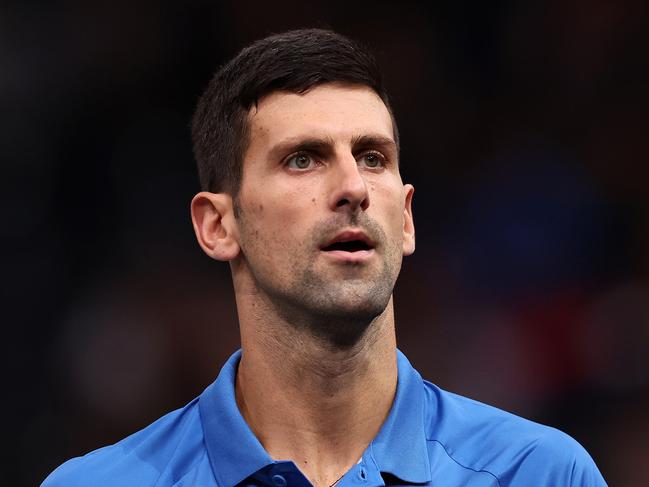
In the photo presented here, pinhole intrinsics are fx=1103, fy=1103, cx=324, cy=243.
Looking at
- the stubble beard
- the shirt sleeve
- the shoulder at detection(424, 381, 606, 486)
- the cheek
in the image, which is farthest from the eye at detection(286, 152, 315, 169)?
the shirt sleeve

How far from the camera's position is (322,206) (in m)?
3.20

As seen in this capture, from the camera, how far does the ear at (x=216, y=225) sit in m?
3.49

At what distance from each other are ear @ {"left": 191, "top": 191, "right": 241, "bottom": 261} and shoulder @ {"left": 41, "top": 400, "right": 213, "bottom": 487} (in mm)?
527

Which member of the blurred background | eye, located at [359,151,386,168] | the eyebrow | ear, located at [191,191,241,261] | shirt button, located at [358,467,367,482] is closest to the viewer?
shirt button, located at [358,467,367,482]

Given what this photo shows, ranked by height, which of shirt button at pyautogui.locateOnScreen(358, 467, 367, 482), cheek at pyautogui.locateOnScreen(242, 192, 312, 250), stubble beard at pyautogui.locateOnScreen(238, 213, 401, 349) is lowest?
shirt button at pyautogui.locateOnScreen(358, 467, 367, 482)

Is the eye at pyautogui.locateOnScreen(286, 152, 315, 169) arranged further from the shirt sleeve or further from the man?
the shirt sleeve

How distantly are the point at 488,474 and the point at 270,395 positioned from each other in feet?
2.27

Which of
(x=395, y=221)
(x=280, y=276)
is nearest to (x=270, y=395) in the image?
(x=280, y=276)

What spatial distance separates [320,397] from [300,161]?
2.32 feet

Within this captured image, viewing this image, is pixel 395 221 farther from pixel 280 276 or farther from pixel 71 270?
pixel 71 270

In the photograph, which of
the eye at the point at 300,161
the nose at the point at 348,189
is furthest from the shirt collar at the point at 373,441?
the eye at the point at 300,161

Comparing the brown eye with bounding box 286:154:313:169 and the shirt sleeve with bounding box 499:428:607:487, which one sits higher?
the brown eye with bounding box 286:154:313:169

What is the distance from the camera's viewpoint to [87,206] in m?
6.78

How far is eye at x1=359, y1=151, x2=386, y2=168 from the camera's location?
3375 mm
